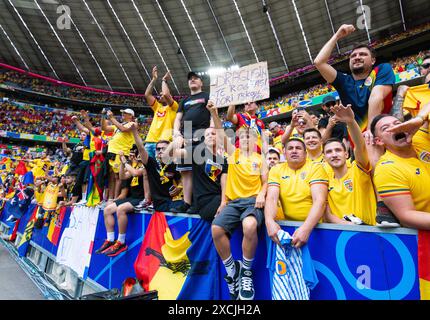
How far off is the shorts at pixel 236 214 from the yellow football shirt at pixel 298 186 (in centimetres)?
23

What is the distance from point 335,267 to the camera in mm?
1678

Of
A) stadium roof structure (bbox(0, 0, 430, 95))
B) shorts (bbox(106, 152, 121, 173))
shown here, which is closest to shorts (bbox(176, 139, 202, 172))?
shorts (bbox(106, 152, 121, 173))

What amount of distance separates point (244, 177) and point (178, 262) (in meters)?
1.13

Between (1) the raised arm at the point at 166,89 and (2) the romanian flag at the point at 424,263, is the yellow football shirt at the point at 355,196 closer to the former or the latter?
(2) the romanian flag at the point at 424,263

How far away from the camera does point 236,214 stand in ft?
7.52

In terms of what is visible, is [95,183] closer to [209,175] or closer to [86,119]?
[86,119]

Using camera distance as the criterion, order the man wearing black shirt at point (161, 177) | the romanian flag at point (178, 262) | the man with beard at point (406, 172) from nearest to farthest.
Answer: the man with beard at point (406, 172)
the romanian flag at point (178, 262)
the man wearing black shirt at point (161, 177)

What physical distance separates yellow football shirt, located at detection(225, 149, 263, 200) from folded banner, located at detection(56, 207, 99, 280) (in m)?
2.70

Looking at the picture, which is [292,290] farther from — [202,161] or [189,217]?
[202,161]

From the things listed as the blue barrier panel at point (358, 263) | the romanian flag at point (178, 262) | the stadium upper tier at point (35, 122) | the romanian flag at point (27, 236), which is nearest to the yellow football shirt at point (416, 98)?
the blue barrier panel at point (358, 263)

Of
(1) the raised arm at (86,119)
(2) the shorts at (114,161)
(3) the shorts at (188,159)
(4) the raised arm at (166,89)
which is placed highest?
(4) the raised arm at (166,89)

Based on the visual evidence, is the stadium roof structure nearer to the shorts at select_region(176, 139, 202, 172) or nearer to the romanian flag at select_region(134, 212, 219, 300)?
the shorts at select_region(176, 139, 202, 172)

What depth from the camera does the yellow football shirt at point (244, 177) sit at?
2537 millimetres

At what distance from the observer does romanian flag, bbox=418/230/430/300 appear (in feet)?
4.41
